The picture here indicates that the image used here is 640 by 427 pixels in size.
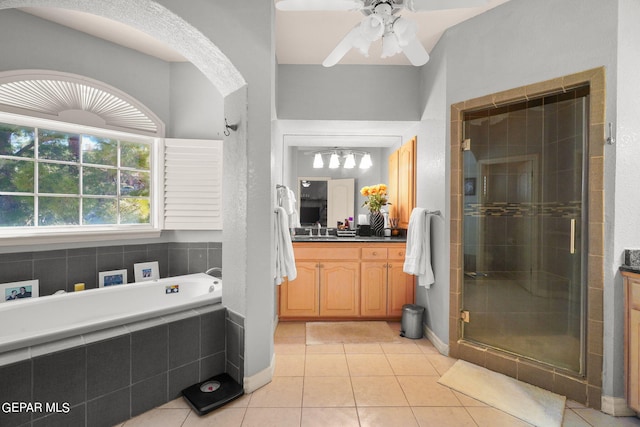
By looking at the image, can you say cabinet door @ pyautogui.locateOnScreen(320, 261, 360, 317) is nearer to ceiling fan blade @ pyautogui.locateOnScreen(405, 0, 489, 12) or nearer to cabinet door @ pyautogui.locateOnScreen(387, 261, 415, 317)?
cabinet door @ pyautogui.locateOnScreen(387, 261, 415, 317)

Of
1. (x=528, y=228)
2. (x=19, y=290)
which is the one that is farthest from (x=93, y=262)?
(x=528, y=228)

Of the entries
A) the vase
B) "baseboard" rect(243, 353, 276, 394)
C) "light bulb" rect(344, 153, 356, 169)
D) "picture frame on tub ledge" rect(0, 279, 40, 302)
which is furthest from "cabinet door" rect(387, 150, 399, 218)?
"picture frame on tub ledge" rect(0, 279, 40, 302)

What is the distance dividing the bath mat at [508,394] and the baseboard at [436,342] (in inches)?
7.7

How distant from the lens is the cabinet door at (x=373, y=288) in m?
3.09

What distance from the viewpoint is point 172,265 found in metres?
2.86

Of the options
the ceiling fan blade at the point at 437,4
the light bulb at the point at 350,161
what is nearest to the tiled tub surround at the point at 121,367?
the ceiling fan blade at the point at 437,4

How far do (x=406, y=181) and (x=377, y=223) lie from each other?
638mm

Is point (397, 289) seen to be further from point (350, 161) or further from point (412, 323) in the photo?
point (350, 161)

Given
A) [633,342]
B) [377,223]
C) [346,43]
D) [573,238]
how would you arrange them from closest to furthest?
1. [346,43]
2. [633,342]
3. [573,238]
4. [377,223]

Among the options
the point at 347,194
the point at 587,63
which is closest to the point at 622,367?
the point at 587,63

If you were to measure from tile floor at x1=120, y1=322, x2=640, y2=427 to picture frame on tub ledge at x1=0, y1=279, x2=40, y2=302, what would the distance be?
1.35 meters

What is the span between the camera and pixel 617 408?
1703mm

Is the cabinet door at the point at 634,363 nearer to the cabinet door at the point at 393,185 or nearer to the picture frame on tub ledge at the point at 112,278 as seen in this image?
the cabinet door at the point at 393,185

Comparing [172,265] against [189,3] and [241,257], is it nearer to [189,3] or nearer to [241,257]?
[241,257]
